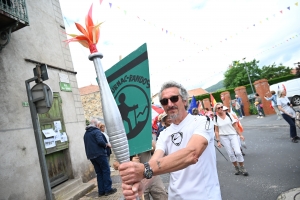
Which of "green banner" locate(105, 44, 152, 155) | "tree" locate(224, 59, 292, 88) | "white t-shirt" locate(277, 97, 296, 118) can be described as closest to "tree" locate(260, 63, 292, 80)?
"tree" locate(224, 59, 292, 88)

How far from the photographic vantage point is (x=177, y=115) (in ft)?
6.21

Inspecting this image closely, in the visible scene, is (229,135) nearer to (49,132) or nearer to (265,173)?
(265,173)

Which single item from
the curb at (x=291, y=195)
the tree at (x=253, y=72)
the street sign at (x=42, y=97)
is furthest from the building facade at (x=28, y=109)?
the tree at (x=253, y=72)

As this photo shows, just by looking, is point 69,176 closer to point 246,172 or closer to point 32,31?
point 32,31

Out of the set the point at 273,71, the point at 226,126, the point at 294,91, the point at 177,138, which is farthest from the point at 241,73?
the point at 177,138

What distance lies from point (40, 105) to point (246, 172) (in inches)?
195

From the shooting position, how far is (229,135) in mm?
5016

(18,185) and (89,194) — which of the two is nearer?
(18,185)

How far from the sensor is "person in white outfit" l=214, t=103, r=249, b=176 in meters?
4.86

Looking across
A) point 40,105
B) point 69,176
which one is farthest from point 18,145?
point 69,176

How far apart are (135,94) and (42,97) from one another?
3.64 m

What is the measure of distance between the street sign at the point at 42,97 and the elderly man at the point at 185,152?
3.23m

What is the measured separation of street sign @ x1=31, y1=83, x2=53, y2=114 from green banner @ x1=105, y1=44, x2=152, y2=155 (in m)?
3.36

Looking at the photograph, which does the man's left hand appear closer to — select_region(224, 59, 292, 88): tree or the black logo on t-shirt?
the black logo on t-shirt
